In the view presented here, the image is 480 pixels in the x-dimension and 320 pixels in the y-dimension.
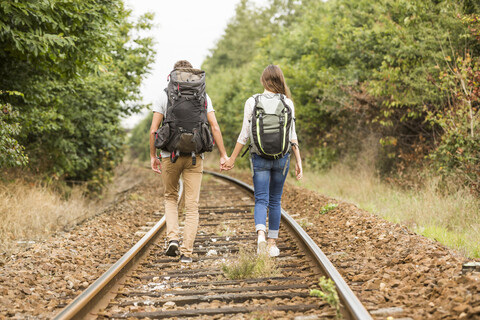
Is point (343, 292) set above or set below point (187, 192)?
below

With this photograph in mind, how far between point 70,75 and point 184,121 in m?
3.60

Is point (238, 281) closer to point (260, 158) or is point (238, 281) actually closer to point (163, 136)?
point (260, 158)

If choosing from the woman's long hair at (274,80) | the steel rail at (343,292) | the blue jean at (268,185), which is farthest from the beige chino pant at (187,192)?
the steel rail at (343,292)

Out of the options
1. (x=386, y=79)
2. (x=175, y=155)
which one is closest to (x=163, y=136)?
(x=175, y=155)

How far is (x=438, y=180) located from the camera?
9148 millimetres

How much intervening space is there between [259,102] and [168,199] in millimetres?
1711

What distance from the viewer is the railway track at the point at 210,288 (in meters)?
3.56

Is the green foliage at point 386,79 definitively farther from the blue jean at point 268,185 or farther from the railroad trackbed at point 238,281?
the blue jean at point 268,185

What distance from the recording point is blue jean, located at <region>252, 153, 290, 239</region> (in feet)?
16.8

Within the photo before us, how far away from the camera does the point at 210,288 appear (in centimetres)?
421

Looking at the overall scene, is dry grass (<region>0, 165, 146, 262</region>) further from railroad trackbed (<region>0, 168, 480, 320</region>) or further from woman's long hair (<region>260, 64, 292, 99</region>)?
woman's long hair (<region>260, 64, 292, 99</region>)

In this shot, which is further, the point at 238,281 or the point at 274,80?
the point at 274,80

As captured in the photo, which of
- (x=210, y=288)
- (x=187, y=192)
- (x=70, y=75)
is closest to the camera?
(x=210, y=288)

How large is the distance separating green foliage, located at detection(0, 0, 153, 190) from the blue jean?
3.32m
